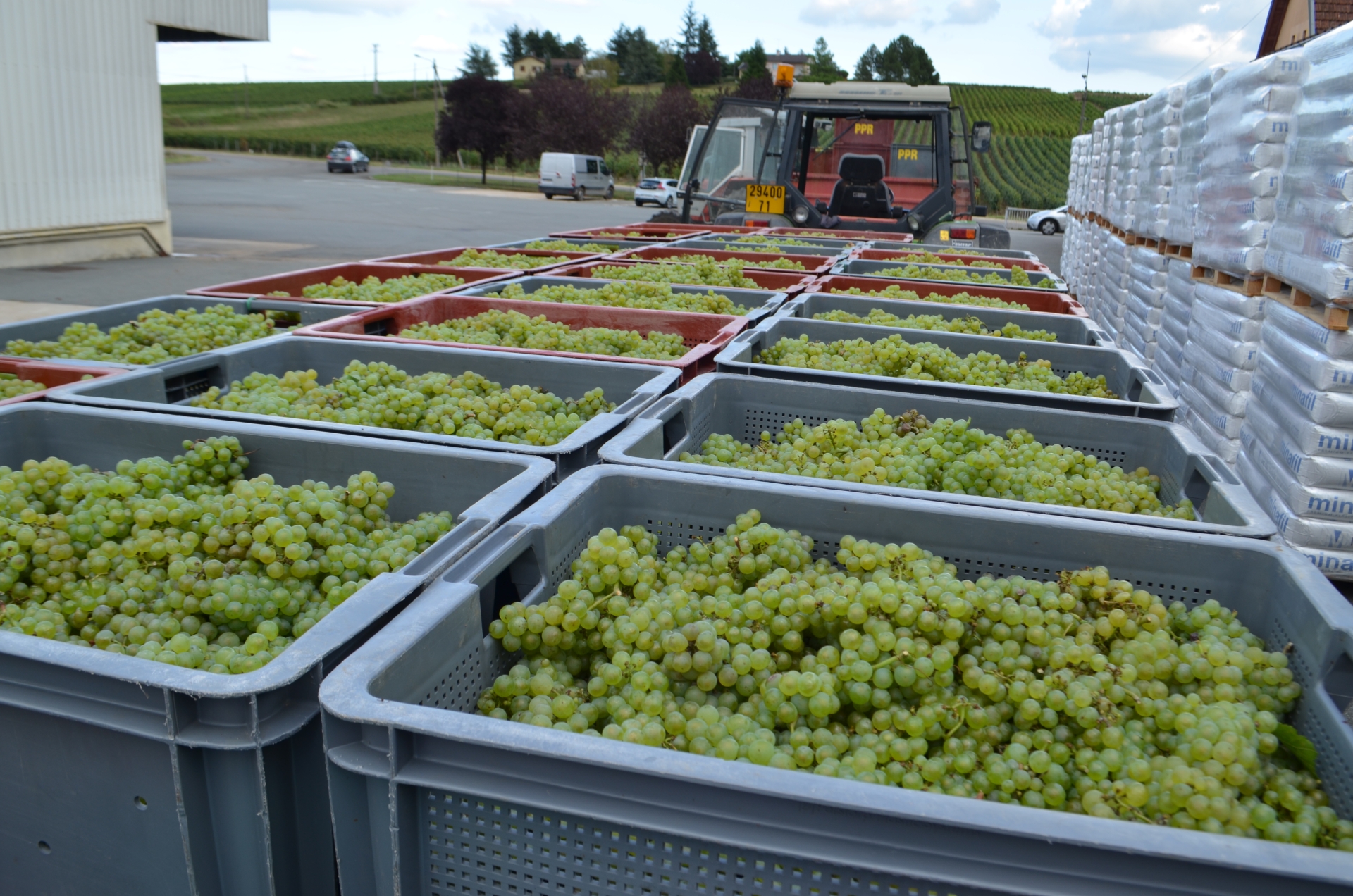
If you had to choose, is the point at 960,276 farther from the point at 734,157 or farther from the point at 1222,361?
the point at 734,157

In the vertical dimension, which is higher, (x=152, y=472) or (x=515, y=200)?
(x=515, y=200)

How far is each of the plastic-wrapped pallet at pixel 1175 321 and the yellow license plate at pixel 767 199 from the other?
10.7ft

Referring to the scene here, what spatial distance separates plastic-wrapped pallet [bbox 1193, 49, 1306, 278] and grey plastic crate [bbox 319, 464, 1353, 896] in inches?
133

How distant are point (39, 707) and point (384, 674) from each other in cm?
44

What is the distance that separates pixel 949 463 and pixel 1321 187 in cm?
237

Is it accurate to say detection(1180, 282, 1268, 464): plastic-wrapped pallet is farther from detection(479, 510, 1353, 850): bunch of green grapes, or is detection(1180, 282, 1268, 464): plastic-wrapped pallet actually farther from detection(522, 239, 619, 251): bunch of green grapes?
detection(522, 239, 619, 251): bunch of green grapes

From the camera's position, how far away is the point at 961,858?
92cm

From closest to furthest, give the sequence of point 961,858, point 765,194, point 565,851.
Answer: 1. point 961,858
2. point 565,851
3. point 765,194

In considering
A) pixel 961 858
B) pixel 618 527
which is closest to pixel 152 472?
pixel 618 527

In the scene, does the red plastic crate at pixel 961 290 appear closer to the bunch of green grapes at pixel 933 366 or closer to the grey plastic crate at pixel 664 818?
the bunch of green grapes at pixel 933 366

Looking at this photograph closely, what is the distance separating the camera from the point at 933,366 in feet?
9.62

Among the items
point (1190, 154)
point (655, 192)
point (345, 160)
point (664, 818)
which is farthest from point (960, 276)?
point (345, 160)

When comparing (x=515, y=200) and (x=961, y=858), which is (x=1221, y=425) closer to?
(x=961, y=858)

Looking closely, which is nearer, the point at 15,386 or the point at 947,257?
the point at 15,386
